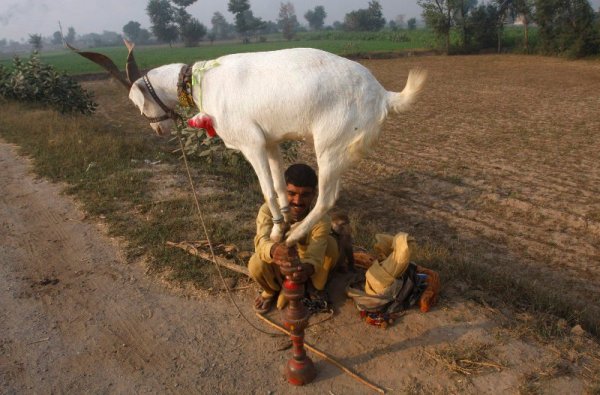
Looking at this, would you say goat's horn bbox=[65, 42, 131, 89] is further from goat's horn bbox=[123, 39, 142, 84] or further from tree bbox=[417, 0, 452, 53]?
tree bbox=[417, 0, 452, 53]

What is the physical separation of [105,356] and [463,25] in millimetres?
36064

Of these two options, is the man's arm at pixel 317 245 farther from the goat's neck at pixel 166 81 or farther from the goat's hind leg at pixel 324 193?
the goat's neck at pixel 166 81

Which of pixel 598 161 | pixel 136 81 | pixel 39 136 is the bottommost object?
pixel 598 161

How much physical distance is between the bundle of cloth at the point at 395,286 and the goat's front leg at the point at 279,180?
109 centimetres

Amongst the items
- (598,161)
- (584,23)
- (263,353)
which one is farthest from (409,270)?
(584,23)

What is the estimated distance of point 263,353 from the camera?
10.3 feet

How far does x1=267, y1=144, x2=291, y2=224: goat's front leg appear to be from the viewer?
2469 mm

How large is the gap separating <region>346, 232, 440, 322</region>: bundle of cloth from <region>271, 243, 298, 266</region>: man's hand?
101 centimetres

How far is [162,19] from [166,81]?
6810 cm

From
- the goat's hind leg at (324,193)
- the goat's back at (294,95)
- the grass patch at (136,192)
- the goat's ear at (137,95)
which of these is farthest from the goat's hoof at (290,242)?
the grass patch at (136,192)

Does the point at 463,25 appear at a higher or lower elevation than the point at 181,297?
higher

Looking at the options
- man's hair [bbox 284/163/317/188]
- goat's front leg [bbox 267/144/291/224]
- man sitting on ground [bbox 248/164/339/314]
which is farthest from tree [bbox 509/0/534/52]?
goat's front leg [bbox 267/144/291/224]

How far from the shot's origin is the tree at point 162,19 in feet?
204

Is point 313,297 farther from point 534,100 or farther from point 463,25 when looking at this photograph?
point 463,25
